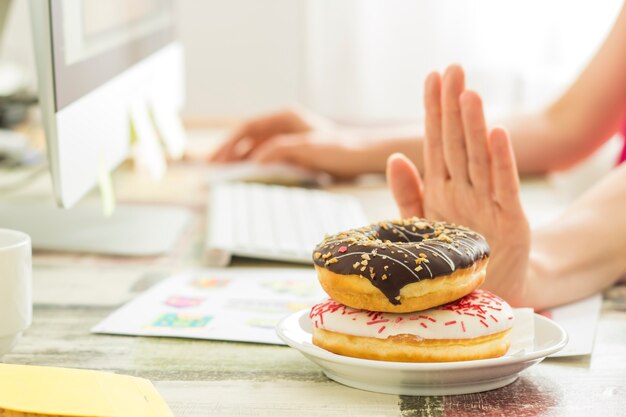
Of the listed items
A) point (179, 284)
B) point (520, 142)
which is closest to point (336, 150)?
point (520, 142)

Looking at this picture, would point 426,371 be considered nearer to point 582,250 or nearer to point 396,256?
point 396,256

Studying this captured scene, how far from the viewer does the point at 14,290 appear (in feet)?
1.89

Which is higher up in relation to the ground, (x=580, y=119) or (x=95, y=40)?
(x=95, y=40)

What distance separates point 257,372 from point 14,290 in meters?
0.16

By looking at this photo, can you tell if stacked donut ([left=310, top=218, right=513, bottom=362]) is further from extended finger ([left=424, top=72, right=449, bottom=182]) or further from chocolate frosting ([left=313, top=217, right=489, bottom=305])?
extended finger ([left=424, top=72, right=449, bottom=182])

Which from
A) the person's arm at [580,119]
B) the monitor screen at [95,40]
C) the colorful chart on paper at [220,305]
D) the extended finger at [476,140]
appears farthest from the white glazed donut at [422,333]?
the person's arm at [580,119]

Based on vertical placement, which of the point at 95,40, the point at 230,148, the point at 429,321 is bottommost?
the point at 230,148

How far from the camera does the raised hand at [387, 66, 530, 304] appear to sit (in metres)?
0.73

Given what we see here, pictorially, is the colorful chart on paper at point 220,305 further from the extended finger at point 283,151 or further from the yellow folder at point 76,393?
the extended finger at point 283,151

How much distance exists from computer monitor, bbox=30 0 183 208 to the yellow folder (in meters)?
A: 0.24

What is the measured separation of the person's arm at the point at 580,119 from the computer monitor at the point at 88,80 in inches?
20.1

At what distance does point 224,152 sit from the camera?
1435mm

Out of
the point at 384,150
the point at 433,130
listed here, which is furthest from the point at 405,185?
the point at 384,150

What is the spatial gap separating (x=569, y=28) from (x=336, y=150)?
1091 mm
